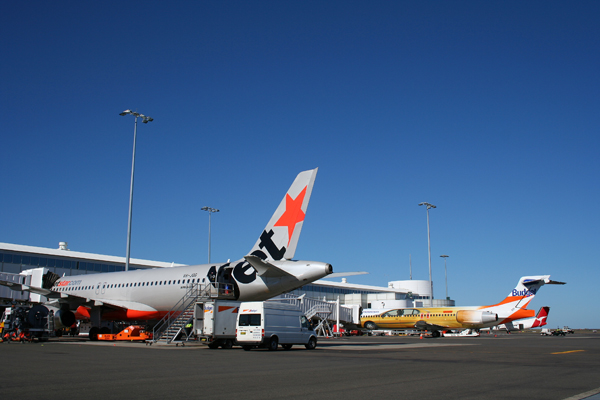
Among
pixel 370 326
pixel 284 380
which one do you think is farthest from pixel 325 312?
pixel 284 380

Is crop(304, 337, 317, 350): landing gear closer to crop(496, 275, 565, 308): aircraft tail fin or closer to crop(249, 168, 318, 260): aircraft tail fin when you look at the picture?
crop(249, 168, 318, 260): aircraft tail fin

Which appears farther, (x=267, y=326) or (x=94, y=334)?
(x=94, y=334)

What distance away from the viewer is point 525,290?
5019 cm

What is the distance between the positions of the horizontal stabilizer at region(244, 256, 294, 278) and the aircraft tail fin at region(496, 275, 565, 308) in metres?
33.7

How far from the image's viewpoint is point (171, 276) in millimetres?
31359

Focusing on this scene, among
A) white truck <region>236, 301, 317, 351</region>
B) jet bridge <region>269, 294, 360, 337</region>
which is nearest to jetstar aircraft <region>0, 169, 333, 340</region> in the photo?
white truck <region>236, 301, 317, 351</region>

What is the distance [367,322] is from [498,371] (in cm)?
4570

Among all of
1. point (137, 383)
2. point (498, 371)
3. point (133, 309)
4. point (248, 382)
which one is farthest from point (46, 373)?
point (133, 309)

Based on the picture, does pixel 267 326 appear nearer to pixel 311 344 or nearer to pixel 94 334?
pixel 311 344

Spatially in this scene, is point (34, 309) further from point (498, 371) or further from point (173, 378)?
point (498, 371)

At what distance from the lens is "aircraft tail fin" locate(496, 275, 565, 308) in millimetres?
49344

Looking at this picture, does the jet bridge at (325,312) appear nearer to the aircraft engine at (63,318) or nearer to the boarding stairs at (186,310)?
the boarding stairs at (186,310)

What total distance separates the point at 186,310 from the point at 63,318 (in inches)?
386

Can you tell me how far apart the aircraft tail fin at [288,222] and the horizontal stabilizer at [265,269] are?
5.16 ft
